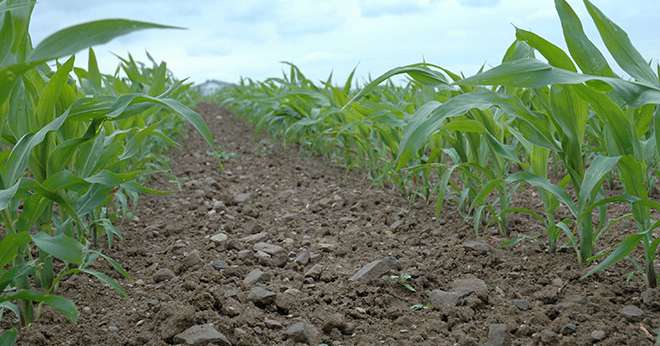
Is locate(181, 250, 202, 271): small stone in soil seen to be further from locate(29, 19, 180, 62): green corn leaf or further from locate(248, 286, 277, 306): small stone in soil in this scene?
locate(29, 19, 180, 62): green corn leaf

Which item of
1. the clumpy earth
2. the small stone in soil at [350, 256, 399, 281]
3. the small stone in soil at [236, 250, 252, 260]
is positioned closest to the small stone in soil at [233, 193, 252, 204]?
the clumpy earth

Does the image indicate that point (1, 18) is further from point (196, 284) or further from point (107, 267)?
point (107, 267)

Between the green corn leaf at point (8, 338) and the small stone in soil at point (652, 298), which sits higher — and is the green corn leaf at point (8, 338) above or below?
Result: above

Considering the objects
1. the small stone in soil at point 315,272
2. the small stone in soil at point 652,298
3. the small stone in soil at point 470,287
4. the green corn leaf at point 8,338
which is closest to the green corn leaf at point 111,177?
the green corn leaf at point 8,338

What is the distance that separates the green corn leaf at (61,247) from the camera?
1.29 m

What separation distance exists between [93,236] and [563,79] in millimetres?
1670

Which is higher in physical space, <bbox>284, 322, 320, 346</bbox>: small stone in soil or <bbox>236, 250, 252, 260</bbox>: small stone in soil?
<bbox>236, 250, 252, 260</bbox>: small stone in soil

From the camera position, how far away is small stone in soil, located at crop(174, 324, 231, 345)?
1.47 metres

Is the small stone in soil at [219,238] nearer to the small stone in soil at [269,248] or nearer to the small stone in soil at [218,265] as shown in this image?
the small stone in soil at [269,248]

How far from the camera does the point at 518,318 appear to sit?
62.5 inches

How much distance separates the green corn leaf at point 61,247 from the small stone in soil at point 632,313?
1220mm

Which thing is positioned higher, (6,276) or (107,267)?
(6,276)

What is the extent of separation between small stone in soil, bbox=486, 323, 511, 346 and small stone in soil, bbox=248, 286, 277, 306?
0.59 meters

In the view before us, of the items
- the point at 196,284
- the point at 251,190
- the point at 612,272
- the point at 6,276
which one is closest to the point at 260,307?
the point at 196,284
